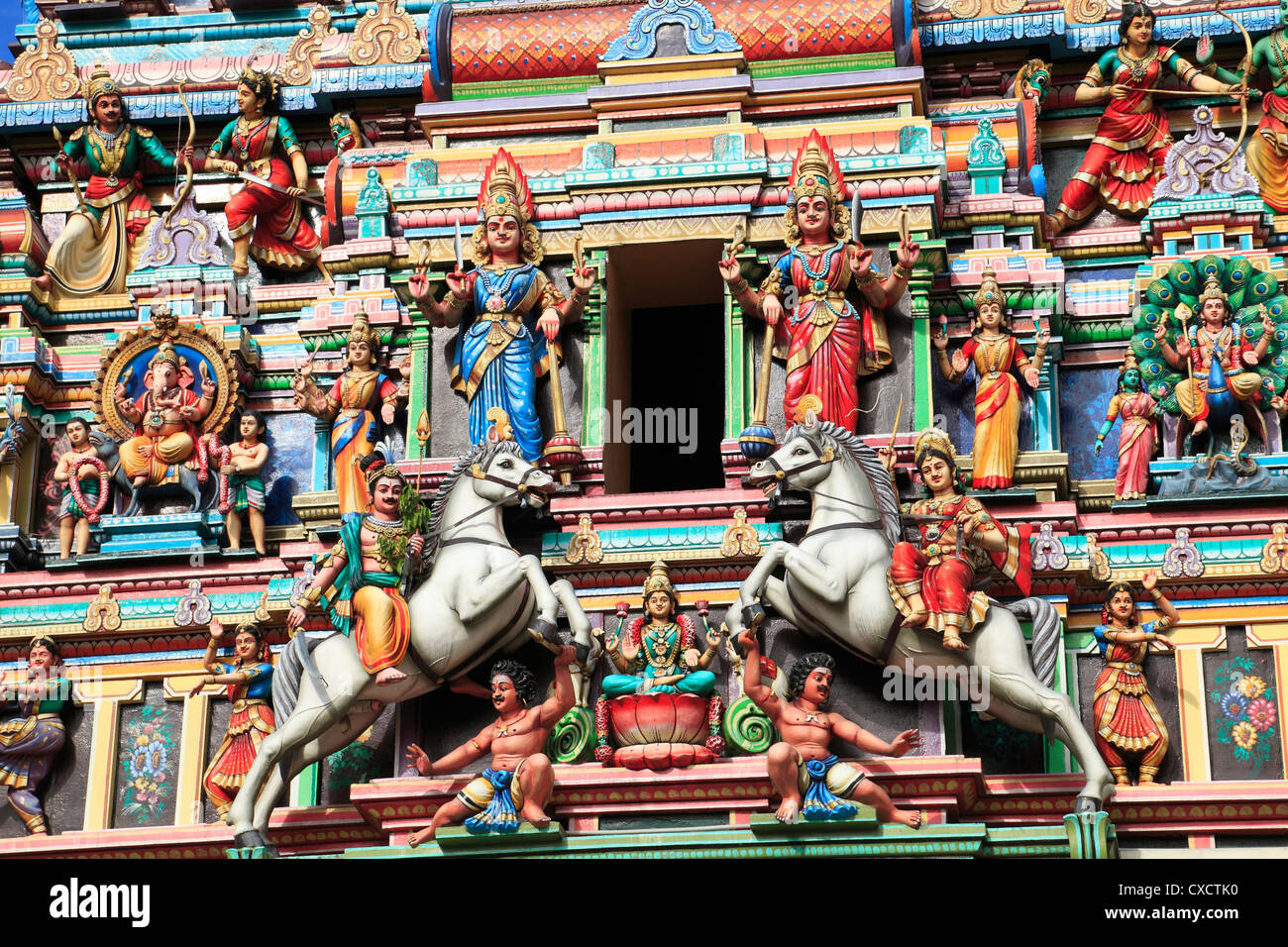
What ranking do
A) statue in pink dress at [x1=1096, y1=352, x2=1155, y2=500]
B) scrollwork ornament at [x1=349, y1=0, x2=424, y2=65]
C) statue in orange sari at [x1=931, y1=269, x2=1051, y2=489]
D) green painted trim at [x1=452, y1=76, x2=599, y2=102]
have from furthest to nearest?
scrollwork ornament at [x1=349, y1=0, x2=424, y2=65] < green painted trim at [x1=452, y1=76, x2=599, y2=102] < statue in pink dress at [x1=1096, y1=352, x2=1155, y2=500] < statue in orange sari at [x1=931, y1=269, x2=1051, y2=489]

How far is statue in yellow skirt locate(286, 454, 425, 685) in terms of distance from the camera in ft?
93.7

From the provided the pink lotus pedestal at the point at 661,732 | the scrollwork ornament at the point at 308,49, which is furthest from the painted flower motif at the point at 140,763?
the scrollwork ornament at the point at 308,49

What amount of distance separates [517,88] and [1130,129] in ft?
22.0

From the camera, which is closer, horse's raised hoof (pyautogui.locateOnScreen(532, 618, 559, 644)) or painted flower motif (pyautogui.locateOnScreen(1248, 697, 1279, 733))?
horse's raised hoof (pyautogui.locateOnScreen(532, 618, 559, 644))

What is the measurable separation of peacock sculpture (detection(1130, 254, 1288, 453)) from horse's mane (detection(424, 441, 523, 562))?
6.64m

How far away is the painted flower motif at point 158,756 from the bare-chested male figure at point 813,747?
6.49 metres

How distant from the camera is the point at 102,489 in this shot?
31688mm

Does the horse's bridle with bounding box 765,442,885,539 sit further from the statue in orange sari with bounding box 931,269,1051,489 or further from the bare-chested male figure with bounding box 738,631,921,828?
the statue in orange sari with bounding box 931,269,1051,489

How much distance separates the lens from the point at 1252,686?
95.3 feet

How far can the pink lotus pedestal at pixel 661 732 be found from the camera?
28.1 metres

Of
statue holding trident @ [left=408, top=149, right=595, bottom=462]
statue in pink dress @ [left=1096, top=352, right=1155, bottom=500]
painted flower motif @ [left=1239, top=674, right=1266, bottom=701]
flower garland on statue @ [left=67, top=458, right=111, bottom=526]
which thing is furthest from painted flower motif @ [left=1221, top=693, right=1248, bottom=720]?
flower garland on statue @ [left=67, top=458, right=111, bottom=526]

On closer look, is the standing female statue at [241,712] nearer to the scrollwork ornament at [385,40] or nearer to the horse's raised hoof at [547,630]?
the horse's raised hoof at [547,630]

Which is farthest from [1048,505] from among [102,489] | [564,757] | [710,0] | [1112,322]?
[102,489]
